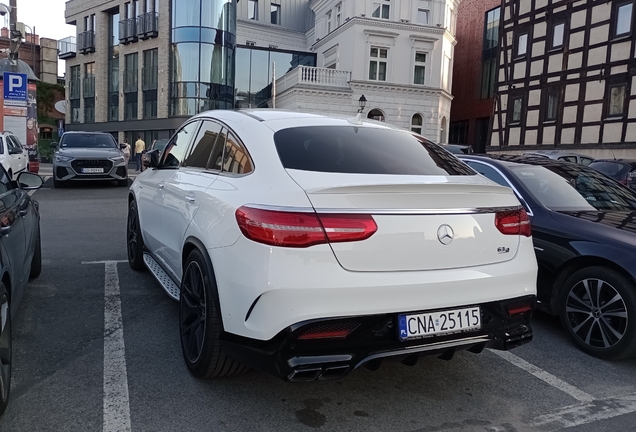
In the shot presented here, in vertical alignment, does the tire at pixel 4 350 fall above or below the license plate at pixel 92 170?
below

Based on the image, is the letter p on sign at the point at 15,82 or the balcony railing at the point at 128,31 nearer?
the letter p on sign at the point at 15,82

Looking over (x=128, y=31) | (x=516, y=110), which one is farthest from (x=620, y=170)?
(x=128, y=31)

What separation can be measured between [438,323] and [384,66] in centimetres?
3072

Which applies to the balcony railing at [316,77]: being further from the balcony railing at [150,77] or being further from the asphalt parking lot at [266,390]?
the asphalt parking lot at [266,390]

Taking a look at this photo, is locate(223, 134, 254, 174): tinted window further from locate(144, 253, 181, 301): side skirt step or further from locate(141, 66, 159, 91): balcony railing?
locate(141, 66, 159, 91): balcony railing

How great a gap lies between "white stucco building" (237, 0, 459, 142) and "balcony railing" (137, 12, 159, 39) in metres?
9.63

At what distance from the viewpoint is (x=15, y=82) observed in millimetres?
17422

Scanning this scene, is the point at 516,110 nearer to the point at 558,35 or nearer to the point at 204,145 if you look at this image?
the point at 558,35

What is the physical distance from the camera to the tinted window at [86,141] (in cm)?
1553

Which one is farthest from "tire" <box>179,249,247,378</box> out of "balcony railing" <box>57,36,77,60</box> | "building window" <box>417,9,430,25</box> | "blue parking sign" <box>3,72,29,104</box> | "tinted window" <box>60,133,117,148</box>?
"balcony railing" <box>57,36,77,60</box>

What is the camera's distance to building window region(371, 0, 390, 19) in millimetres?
30800

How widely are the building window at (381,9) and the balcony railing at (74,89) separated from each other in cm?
2600

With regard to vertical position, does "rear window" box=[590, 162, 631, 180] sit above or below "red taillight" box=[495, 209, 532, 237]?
above

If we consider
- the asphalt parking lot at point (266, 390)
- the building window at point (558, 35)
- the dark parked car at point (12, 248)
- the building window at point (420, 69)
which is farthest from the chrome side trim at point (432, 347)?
the building window at point (420, 69)
